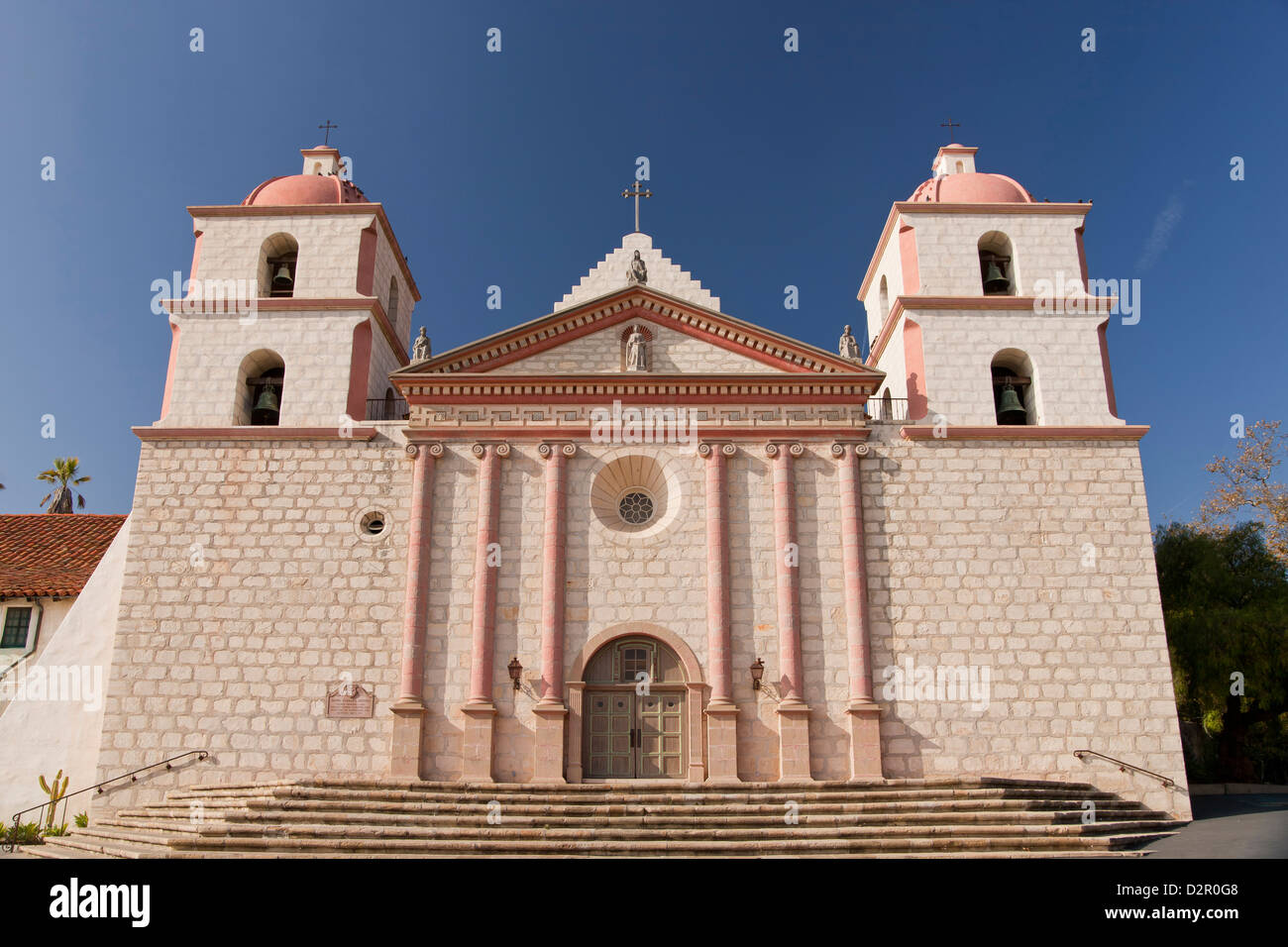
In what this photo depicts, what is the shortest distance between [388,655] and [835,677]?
28.4ft

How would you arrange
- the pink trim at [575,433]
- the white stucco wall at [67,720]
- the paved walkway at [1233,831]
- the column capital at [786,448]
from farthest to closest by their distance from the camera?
the pink trim at [575,433], the column capital at [786,448], the white stucco wall at [67,720], the paved walkway at [1233,831]

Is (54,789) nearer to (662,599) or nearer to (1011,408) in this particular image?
(662,599)

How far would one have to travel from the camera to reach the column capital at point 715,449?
1991cm

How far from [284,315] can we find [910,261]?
1412 cm

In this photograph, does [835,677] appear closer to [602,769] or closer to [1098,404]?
[602,769]

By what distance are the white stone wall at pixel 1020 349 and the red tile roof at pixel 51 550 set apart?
20.1m

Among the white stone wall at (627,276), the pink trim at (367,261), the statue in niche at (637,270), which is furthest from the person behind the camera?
the white stone wall at (627,276)

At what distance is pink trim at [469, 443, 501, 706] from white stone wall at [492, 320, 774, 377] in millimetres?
2199

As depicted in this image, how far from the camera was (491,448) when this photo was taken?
2003cm

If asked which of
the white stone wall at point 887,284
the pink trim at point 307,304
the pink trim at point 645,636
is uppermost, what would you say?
the white stone wall at point 887,284

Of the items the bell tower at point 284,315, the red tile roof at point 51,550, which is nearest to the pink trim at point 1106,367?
the bell tower at point 284,315

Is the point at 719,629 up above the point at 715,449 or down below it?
below

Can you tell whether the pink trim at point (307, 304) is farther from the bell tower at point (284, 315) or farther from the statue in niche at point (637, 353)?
the statue in niche at point (637, 353)

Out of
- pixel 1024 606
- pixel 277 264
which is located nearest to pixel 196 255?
pixel 277 264
